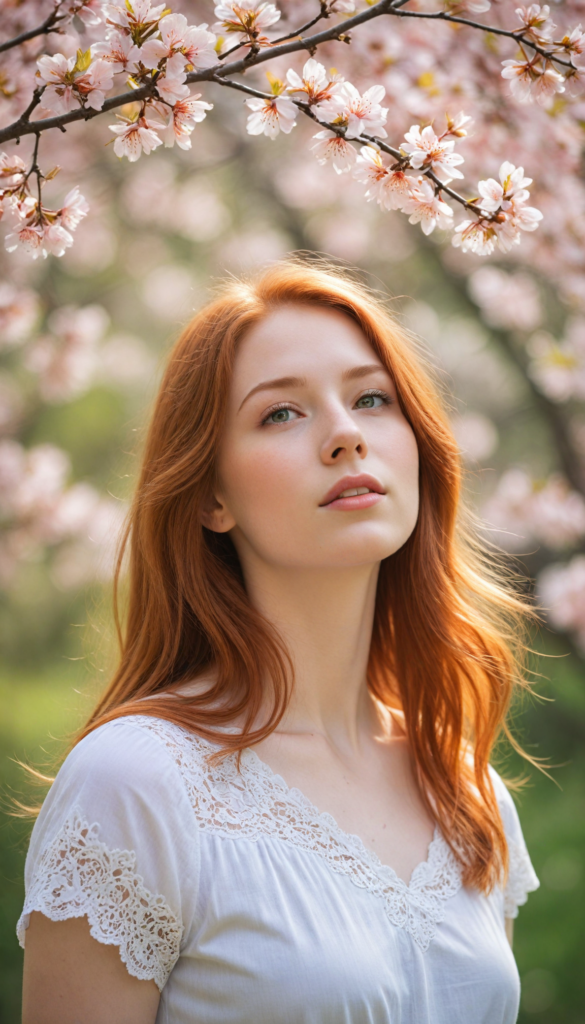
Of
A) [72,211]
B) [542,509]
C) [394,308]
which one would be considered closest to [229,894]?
[72,211]

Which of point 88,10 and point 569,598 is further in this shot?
point 569,598

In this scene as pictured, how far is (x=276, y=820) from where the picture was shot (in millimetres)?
1402

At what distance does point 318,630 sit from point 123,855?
57cm

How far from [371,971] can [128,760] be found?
489mm

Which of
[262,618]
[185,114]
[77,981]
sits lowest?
[77,981]

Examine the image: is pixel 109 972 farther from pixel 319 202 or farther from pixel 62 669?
pixel 62 669

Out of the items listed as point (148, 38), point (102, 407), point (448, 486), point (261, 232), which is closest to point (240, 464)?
point (448, 486)

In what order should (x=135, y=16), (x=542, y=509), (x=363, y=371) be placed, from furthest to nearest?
(x=542, y=509), (x=363, y=371), (x=135, y=16)

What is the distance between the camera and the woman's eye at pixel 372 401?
1646 millimetres

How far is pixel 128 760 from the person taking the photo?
130cm

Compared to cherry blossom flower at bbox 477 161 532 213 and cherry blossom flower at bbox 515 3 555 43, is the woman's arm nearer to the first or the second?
cherry blossom flower at bbox 477 161 532 213

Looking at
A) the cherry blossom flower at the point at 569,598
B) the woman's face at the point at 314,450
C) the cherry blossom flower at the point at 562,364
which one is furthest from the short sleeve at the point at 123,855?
the cherry blossom flower at the point at 569,598

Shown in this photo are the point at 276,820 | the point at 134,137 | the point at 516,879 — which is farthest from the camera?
the point at 516,879

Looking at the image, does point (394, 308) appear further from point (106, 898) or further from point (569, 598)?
point (106, 898)
